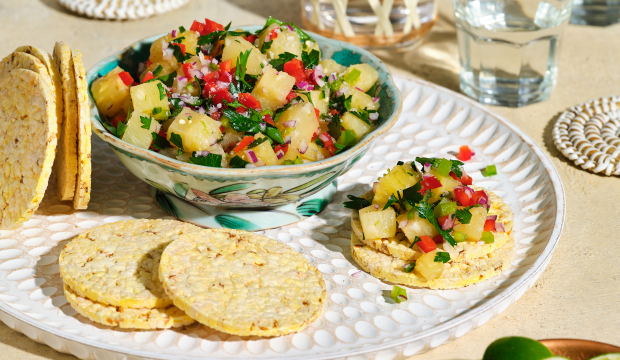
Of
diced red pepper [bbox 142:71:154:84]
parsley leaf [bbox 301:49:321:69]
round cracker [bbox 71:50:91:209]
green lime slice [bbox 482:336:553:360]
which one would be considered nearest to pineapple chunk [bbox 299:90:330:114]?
parsley leaf [bbox 301:49:321:69]

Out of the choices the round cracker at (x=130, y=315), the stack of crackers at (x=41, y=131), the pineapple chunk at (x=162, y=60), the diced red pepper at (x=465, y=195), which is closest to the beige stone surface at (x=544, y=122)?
the round cracker at (x=130, y=315)

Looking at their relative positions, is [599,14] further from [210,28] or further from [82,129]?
[82,129]

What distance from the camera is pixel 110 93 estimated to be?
8.16 ft

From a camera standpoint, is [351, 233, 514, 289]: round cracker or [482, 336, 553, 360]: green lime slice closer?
[482, 336, 553, 360]: green lime slice

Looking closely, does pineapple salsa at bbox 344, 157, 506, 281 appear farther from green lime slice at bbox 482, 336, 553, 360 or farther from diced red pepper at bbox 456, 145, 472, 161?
diced red pepper at bbox 456, 145, 472, 161

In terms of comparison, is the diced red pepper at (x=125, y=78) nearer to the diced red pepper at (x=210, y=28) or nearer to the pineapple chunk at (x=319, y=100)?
the diced red pepper at (x=210, y=28)

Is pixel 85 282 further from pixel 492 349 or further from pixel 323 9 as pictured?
pixel 323 9

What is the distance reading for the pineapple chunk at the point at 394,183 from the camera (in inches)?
92.7

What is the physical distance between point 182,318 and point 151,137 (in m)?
0.76

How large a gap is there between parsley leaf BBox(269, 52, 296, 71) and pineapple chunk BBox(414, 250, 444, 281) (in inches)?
40.5

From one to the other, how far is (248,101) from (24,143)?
2.83ft

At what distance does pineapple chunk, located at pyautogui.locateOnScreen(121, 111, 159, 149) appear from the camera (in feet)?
7.62

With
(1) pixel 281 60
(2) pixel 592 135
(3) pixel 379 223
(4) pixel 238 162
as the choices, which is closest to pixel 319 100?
(1) pixel 281 60

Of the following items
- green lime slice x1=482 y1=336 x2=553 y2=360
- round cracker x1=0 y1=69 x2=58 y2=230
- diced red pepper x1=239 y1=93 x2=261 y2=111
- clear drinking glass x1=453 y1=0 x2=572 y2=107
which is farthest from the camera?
clear drinking glass x1=453 y1=0 x2=572 y2=107
